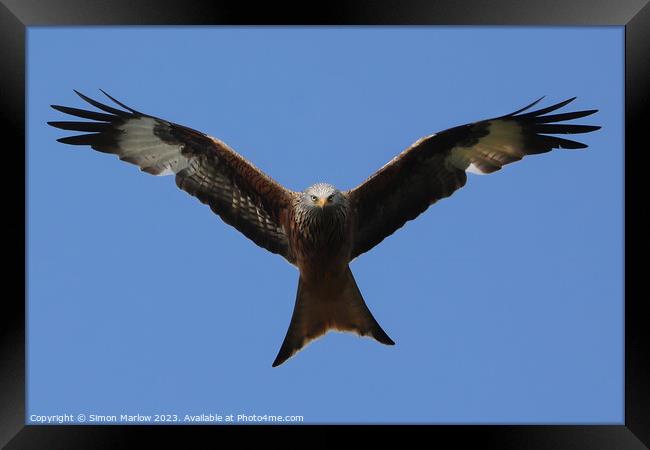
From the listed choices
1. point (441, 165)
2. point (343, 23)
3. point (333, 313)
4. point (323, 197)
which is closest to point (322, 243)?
point (323, 197)

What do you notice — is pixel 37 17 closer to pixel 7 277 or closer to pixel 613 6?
pixel 7 277

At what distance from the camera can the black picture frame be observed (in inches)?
196

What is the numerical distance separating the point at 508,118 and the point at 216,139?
2322 mm

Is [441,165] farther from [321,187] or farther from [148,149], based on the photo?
[148,149]

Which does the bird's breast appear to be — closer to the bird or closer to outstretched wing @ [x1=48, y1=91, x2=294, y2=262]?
the bird

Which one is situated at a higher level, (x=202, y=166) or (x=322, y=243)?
(x=202, y=166)

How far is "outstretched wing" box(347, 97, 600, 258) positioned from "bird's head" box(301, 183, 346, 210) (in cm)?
28

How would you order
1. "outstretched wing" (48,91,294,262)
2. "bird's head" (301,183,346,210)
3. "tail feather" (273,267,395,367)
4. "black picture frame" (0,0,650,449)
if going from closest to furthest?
1. "black picture frame" (0,0,650,449)
2. "bird's head" (301,183,346,210)
3. "tail feather" (273,267,395,367)
4. "outstretched wing" (48,91,294,262)

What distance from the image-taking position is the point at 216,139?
6574 millimetres

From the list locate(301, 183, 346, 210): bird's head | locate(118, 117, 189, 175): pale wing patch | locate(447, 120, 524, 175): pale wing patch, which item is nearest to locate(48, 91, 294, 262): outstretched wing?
locate(118, 117, 189, 175): pale wing patch

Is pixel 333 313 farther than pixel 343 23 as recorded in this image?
Yes

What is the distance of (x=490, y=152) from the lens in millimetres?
6633

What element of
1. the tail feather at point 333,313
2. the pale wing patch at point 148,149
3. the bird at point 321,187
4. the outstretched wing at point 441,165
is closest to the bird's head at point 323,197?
the bird at point 321,187

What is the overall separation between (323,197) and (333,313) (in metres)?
0.97
